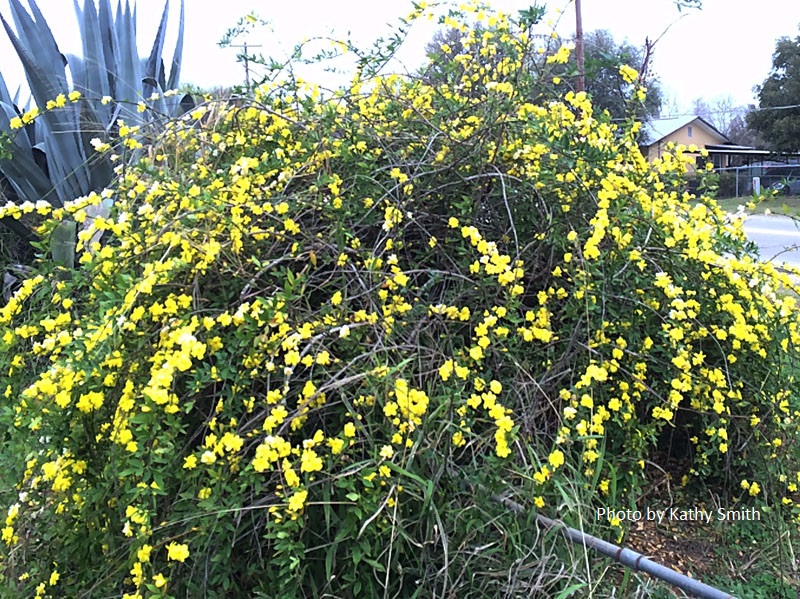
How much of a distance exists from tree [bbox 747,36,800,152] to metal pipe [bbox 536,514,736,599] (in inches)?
1151

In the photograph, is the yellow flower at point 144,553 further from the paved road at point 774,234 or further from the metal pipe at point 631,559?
the paved road at point 774,234

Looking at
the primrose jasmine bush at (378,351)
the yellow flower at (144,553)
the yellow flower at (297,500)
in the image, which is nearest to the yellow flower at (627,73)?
the primrose jasmine bush at (378,351)

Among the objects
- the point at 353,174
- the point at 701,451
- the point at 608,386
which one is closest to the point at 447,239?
the point at 353,174

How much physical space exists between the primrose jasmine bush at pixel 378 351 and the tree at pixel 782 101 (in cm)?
2816

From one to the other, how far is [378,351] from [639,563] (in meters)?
0.80

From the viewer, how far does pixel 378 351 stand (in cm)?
171

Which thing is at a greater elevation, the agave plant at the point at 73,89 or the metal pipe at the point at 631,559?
the agave plant at the point at 73,89

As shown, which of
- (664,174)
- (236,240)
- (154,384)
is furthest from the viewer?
(664,174)

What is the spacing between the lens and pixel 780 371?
2139 mm

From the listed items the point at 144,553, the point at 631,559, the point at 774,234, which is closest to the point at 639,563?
the point at 631,559

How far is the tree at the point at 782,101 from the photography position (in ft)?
84.2

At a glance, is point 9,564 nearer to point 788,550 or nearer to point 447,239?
point 447,239

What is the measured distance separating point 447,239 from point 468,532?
98 centimetres

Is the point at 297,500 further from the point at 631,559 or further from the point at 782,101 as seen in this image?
the point at 782,101
